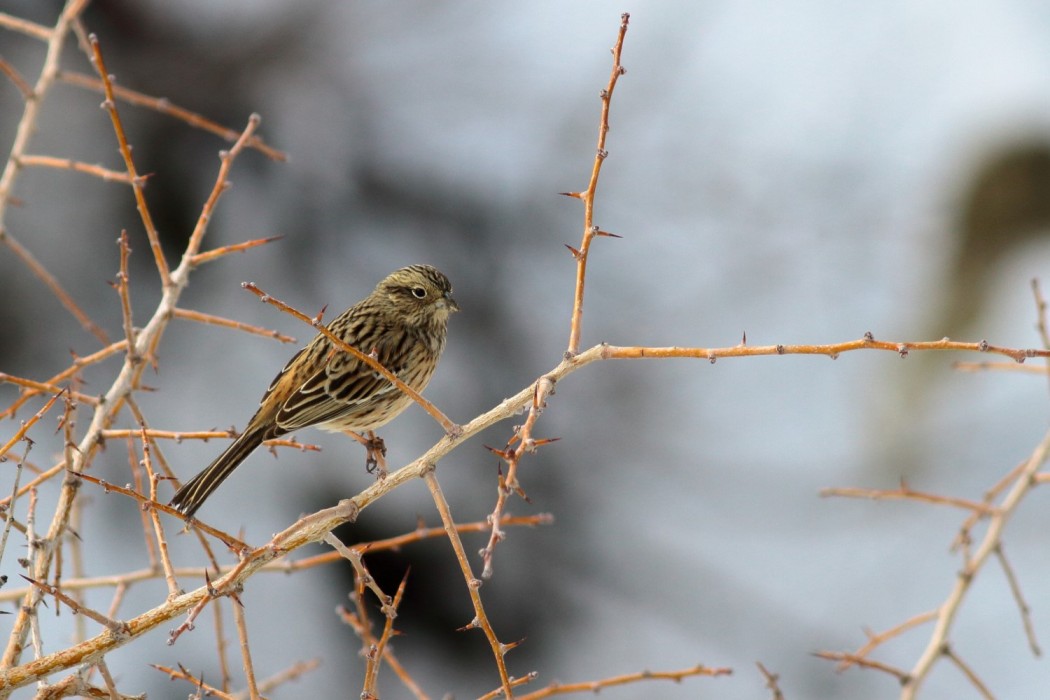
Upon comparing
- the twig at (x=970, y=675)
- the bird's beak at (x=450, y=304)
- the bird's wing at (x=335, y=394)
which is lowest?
the twig at (x=970, y=675)

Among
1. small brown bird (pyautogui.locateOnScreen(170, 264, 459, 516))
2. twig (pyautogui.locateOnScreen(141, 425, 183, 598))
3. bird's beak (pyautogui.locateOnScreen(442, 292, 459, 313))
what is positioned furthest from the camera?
bird's beak (pyautogui.locateOnScreen(442, 292, 459, 313))

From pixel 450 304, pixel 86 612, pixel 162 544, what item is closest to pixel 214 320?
pixel 162 544

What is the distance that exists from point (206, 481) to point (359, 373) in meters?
0.99

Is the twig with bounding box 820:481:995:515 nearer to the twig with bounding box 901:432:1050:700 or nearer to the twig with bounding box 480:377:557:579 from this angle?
the twig with bounding box 901:432:1050:700

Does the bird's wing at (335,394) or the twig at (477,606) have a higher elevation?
the bird's wing at (335,394)

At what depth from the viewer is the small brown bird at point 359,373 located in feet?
15.7

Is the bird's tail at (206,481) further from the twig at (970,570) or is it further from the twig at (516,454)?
the twig at (970,570)

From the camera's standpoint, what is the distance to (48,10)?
28.3 feet

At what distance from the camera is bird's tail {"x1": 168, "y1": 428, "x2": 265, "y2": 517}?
13.6ft

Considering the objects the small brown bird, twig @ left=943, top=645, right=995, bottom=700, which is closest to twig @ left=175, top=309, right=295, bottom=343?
the small brown bird

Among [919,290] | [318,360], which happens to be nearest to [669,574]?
[919,290]

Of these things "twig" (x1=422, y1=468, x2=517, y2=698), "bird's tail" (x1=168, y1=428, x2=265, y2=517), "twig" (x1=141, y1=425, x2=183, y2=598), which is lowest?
"twig" (x1=422, y1=468, x2=517, y2=698)

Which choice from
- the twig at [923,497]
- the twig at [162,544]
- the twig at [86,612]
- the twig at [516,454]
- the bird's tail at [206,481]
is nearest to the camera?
the twig at [86,612]

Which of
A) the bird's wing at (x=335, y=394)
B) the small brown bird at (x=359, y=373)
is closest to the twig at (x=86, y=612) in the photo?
the small brown bird at (x=359, y=373)
